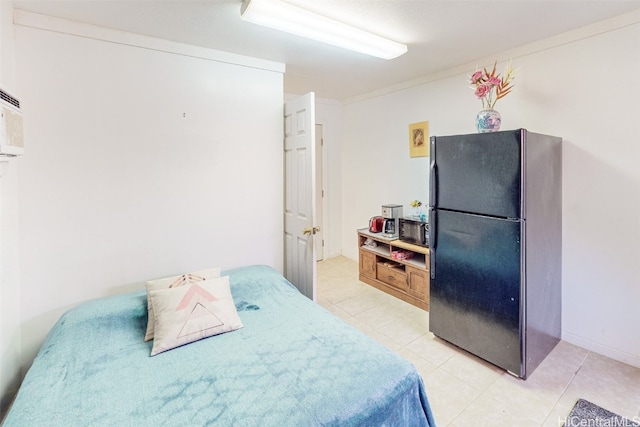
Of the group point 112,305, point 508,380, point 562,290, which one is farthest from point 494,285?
point 112,305

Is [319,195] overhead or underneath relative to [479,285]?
overhead

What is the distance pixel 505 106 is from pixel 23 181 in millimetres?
3718

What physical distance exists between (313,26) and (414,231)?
86.2 inches

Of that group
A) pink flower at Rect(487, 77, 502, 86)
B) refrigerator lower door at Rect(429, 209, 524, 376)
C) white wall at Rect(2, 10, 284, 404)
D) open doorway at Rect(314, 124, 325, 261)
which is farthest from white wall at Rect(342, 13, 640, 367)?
open doorway at Rect(314, 124, 325, 261)

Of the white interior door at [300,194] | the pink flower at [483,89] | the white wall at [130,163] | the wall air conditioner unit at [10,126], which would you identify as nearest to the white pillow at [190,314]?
the white wall at [130,163]

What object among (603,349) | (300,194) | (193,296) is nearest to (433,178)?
(300,194)

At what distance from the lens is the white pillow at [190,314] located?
1678mm

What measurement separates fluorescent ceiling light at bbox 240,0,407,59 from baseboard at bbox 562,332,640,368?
2.70 m

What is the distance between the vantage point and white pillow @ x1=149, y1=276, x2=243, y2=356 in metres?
1.68

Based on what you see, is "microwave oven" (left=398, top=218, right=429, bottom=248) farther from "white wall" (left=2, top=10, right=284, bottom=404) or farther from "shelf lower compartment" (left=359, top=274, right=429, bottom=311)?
"white wall" (left=2, top=10, right=284, bottom=404)

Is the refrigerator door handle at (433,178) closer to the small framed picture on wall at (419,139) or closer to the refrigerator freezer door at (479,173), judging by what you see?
the refrigerator freezer door at (479,173)

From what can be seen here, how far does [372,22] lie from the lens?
2107mm

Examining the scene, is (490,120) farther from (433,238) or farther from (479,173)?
(433,238)

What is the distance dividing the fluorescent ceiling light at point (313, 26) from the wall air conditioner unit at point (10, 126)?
4.40ft
